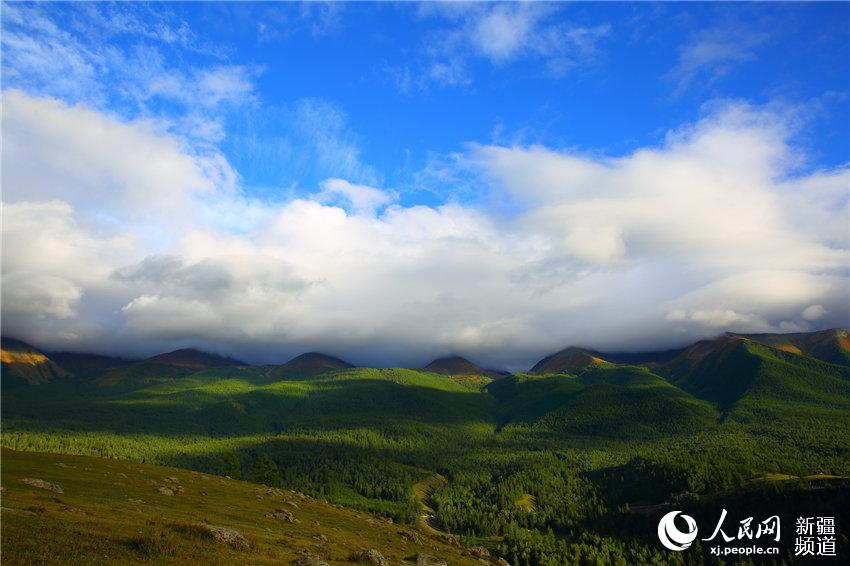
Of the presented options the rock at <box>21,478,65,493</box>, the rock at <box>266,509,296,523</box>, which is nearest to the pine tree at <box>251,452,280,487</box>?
the rock at <box>266,509,296,523</box>

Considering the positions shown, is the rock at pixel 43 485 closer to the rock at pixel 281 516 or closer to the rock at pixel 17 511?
the rock at pixel 17 511

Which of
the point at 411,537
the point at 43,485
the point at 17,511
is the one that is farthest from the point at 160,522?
the point at 411,537

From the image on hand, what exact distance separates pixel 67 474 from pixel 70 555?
81.0m

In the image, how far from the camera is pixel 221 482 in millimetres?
131000

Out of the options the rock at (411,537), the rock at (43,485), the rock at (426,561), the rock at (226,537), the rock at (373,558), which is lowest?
the rock at (411,537)

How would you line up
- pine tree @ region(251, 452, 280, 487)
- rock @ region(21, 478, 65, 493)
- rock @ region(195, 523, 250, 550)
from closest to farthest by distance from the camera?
rock @ region(195, 523, 250, 550) < rock @ region(21, 478, 65, 493) < pine tree @ region(251, 452, 280, 487)

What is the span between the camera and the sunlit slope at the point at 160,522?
4269 centimetres

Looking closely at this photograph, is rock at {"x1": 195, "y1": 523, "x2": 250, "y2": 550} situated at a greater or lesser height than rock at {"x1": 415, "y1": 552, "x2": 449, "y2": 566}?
greater

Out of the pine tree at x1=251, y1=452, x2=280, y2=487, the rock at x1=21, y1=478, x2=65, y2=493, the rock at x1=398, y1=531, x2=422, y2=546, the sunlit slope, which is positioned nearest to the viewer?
the sunlit slope

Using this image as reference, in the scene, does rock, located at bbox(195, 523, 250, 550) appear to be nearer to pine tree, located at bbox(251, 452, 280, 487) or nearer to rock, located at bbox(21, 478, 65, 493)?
rock, located at bbox(21, 478, 65, 493)

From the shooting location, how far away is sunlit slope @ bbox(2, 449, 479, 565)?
42.7m

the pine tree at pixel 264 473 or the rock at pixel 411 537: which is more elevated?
the rock at pixel 411 537

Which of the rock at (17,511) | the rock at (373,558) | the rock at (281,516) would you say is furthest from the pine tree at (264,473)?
the rock at (17,511)

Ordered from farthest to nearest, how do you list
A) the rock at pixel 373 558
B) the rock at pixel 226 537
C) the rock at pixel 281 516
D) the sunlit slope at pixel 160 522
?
the rock at pixel 281 516 < the rock at pixel 373 558 < the rock at pixel 226 537 < the sunlit slope at pixel 160 522
